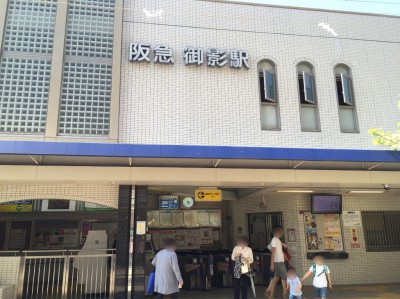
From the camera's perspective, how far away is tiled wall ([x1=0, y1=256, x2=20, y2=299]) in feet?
28.5

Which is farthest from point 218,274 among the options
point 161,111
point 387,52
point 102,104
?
point 387,52

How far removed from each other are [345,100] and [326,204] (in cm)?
340

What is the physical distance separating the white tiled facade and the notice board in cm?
265

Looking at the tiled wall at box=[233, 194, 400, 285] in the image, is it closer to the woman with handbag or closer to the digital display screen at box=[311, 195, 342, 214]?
the digital display screen at box=[311, 195, 342, 214]

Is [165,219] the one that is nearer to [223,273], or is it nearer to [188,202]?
[188,202]

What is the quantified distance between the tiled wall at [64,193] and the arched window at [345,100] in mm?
7077

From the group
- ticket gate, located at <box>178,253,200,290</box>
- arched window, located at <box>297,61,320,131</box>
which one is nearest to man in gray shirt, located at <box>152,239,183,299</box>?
ticket gate, located at <box>178,253,200,290</box>

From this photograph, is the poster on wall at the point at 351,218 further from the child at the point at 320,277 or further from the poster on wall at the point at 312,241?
the child at the point at 320,277

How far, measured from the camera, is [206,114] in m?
10.3

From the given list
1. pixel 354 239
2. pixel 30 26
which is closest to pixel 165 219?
pixel 354 239

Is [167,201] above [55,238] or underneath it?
above

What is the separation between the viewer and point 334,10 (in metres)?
11.8

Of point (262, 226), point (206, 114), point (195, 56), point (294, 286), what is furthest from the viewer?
point (262, 226)

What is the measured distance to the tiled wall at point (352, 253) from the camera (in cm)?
1177
